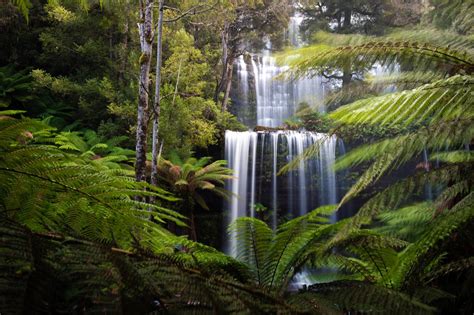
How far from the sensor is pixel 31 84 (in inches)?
347

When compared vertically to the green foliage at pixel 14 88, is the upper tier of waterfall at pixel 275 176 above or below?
below

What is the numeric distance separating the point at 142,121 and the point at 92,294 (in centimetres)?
413

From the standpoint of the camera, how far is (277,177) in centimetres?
1098

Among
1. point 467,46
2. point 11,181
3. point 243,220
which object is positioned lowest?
point 243,220

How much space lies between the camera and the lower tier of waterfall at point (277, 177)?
422 inches

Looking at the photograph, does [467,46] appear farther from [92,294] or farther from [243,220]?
[92,294]

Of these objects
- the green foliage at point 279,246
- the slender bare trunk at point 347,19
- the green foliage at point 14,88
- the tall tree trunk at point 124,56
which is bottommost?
the green foliage at point 279,246

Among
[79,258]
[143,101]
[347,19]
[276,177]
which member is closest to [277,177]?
[276,177]

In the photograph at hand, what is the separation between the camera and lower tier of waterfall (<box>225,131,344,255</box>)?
1071 cm

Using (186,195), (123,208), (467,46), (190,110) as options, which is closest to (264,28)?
(190,110)

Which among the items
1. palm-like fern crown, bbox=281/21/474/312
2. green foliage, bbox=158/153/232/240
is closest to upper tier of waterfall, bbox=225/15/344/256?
green foliage, bbox=158/153/232/240

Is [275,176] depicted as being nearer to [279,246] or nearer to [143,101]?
[143,101]

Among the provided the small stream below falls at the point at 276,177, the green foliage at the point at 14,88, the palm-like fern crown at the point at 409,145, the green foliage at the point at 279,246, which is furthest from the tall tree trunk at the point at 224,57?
the green foliage at the point at 279,246

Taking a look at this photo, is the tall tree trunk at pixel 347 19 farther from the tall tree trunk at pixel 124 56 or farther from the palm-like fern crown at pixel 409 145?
the palm-like fern crown at pixel 409 145
